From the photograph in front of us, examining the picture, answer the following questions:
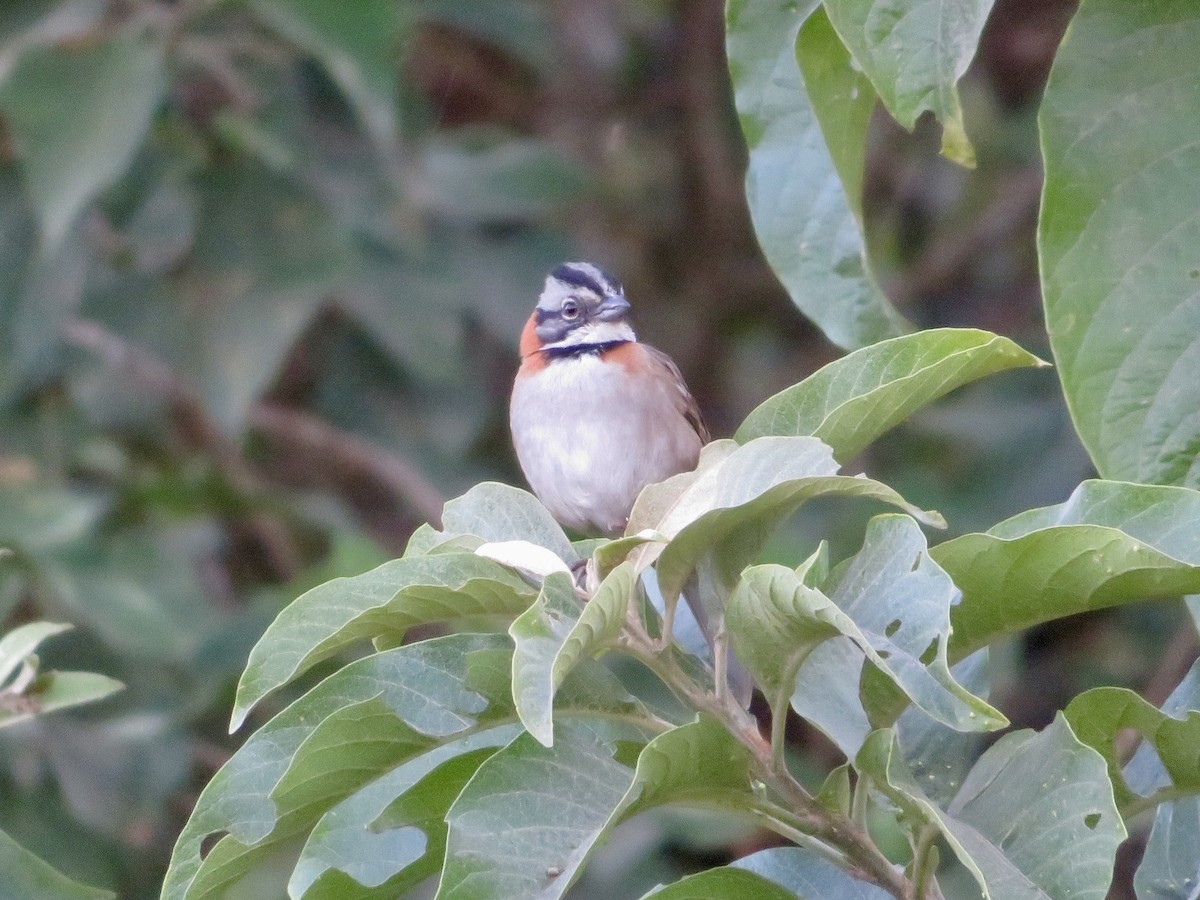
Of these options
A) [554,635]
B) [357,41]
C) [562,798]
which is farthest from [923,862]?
[357,41]

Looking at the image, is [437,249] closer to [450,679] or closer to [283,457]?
[283,457]

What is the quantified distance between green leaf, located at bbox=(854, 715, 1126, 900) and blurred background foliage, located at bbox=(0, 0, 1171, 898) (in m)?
3.16

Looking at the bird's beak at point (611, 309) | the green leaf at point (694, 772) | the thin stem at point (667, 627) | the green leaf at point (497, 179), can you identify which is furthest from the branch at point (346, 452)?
the green leaf at point (694, 772)

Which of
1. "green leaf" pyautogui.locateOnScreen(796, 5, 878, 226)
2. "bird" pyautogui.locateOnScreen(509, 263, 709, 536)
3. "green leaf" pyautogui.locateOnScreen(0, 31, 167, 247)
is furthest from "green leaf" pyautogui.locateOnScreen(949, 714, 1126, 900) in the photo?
"green leaf" pyautogui.locateOnScreen(0, 31, 167, 247)

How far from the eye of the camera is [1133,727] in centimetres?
201

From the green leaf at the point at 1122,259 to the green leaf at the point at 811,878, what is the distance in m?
0.65

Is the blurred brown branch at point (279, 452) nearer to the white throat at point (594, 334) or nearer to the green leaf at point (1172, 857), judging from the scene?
the white throat at point (594, 334)

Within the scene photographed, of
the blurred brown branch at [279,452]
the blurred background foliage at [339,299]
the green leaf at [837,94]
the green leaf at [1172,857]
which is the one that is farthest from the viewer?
the blurred brown branch at [279,452]

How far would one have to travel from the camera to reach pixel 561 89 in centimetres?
734

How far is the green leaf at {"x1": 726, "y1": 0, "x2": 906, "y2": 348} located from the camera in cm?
258

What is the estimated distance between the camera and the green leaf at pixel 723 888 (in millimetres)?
1991

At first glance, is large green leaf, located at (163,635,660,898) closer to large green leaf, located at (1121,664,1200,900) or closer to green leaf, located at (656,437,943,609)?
green leaf, located at (656,437,943,609)

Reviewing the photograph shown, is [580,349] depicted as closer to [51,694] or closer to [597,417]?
[597,417]

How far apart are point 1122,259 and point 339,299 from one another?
13.6ft
